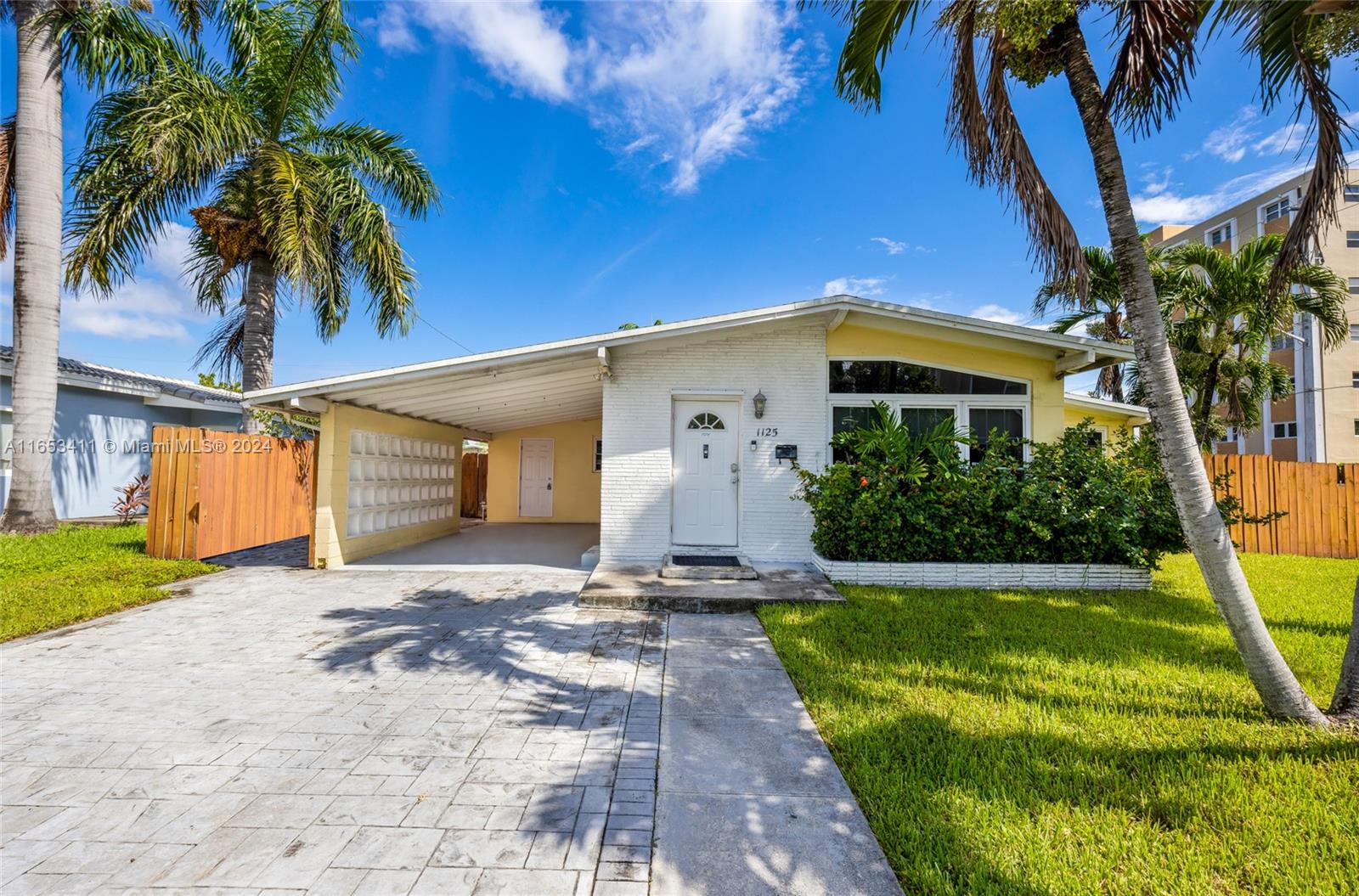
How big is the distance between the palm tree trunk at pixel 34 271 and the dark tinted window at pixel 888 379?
1256 centimetres

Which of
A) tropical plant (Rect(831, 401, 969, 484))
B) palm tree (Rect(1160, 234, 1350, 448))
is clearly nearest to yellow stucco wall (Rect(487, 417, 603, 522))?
tropical plant (Rect(831, 401, 969, 484))

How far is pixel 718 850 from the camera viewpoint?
2.12 metres

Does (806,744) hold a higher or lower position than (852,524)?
lower

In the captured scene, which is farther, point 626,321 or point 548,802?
point 626,321

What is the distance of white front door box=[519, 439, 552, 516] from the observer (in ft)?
46.1

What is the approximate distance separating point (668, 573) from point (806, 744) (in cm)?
361

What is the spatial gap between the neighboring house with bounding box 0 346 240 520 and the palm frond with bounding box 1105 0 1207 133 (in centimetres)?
1630

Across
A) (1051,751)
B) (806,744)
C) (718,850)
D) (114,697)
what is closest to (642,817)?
(718,850)

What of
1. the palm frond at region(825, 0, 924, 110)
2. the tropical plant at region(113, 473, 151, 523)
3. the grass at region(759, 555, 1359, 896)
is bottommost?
the grass at region(759, 555, 1359, 896)

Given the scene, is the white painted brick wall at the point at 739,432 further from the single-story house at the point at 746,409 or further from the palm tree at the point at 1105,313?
the palm tree at the point at 1105,313

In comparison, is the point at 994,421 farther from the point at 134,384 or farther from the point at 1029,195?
the point at 134,384

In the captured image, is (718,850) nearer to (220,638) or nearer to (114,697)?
(114,697)

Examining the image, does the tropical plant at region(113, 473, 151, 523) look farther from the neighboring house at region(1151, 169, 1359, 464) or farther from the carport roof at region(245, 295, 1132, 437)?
the neighboring house at region(1151, 169, 1359, 464)

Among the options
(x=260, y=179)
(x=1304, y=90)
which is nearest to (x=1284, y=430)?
(x=1304, y=90)
